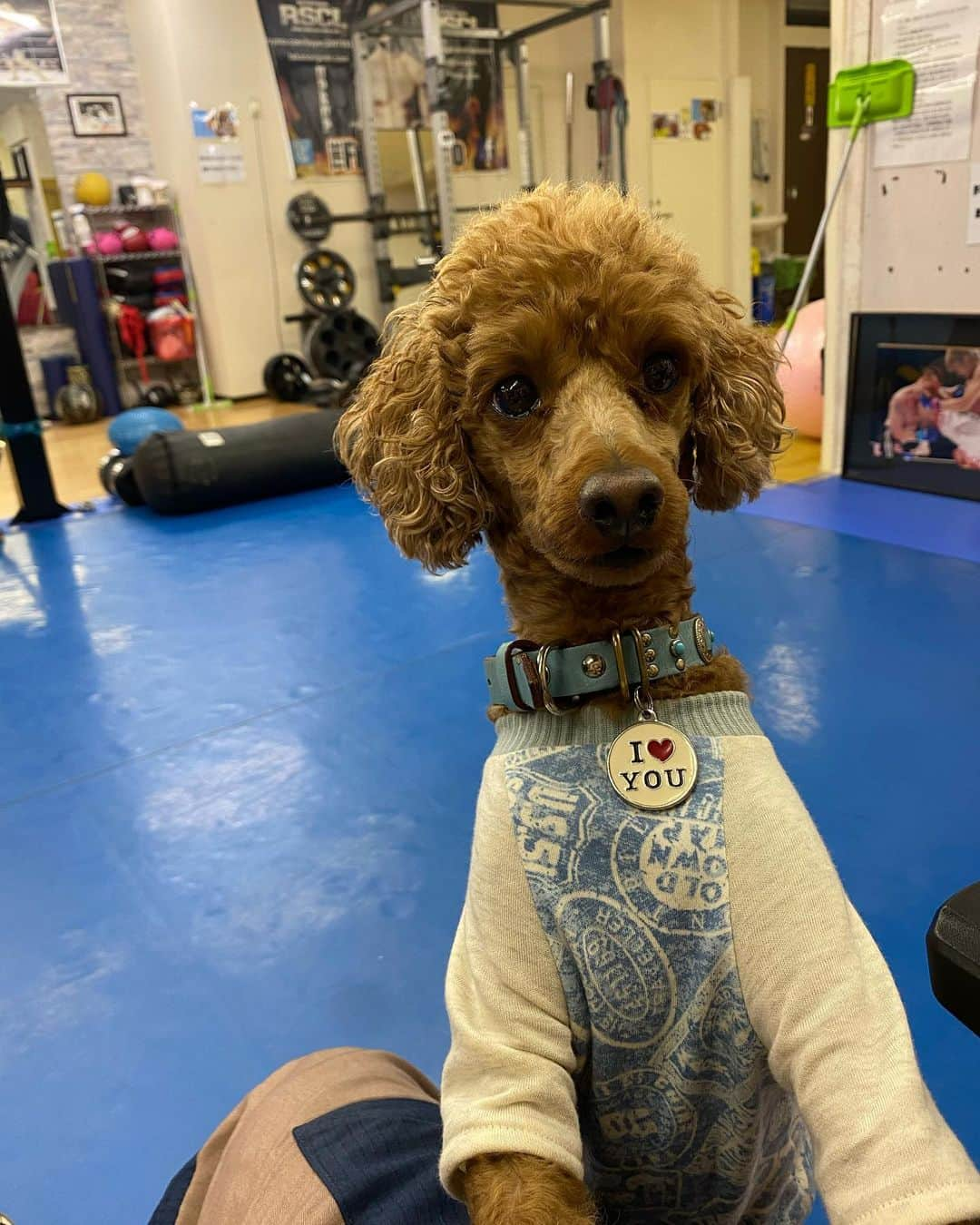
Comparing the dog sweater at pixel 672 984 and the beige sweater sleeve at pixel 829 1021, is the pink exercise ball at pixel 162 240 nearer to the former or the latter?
the dog sweater at pixel 672 984

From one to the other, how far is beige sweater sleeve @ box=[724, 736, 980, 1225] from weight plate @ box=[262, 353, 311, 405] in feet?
20.0

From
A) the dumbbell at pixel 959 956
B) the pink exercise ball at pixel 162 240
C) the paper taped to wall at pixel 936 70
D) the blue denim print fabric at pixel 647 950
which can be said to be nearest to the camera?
the dumbbell at pixel 959 956

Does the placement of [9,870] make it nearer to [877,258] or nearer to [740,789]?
[740,789]

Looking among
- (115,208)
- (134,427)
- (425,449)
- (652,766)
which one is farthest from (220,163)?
(652,766)

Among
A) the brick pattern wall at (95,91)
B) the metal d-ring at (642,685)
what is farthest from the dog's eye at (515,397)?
the brick pattern wall at (95,91)

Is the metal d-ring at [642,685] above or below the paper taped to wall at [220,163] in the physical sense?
below

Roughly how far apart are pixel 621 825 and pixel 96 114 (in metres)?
7.51

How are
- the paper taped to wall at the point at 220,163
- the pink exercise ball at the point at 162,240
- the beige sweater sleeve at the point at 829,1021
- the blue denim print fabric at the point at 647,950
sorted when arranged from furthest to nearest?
the pink exercise ball at the point at 162,240 < the paper taped to wall at the point at 220,163 < the blue denim print fabric at the point at 647,950 < the beige sweater sleeve at the point at 829,1021

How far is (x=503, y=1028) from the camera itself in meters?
0.70

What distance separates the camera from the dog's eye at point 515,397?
0.83 metres

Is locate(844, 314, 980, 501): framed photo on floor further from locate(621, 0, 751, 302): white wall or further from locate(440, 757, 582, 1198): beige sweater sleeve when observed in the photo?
locate(621, 0, 751, 302): white wall

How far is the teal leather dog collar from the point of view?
781mm

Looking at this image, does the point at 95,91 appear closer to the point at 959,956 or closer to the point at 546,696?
the point at 546,696

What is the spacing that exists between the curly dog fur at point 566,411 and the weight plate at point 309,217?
242 inches
